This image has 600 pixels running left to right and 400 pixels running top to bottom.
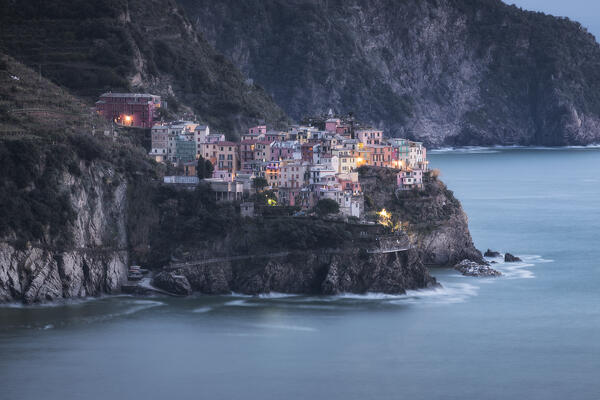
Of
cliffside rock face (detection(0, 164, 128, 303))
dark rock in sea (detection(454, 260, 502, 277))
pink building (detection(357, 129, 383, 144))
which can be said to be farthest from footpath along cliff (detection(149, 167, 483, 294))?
pink building (detection(357, 129, 383, 144))

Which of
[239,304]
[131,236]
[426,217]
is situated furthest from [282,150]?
[239,304]

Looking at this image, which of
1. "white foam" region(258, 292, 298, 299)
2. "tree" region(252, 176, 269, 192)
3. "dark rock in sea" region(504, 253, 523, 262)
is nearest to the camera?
"white foam" region(258, 292, 298, 299)

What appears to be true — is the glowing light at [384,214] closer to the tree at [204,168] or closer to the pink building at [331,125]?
the tree at [204,168]

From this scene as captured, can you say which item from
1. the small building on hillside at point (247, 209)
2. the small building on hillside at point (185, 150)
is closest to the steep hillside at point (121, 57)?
the small building on hillside at point (185, 150)

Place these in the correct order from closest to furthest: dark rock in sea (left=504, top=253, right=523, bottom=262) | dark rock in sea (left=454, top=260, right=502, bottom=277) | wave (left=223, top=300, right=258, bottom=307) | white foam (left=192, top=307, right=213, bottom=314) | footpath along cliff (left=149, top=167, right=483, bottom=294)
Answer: white foam (left=192, top=307, right=213, bottom=314) → wave (left=223, top=300, right=258, bottom=307) → footpath along cliff (left=149, top=167, right=483, bottom=294) → dark rock in sea (left=454, top=260, right=502, bottom=277) → dark rock in sea (left=504, top=253, right=523, bottom=262)

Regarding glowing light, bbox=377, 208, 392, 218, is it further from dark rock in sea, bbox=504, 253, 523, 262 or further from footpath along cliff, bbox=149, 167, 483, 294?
dark rock in sea, bbox=504, 253, 523, 262

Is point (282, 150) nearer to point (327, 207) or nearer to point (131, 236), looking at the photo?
point (327, 207)

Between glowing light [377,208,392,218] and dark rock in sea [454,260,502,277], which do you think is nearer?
glowing light [377,208,392,218]
